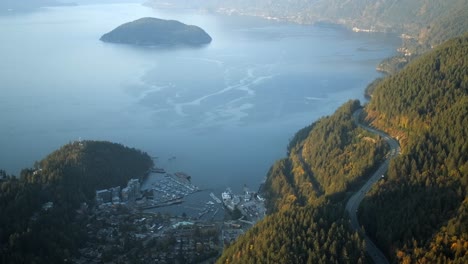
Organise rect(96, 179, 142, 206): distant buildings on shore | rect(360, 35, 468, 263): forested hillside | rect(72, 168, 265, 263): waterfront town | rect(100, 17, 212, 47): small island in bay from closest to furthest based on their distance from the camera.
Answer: rect(360, 35, 468, 263): forested hillside
rect(72, 168, 265, 263): waterfront town
rect(96, 179, 142, 206): distant buildings on shore
rect(100, 17, 212, 47): small island in bay

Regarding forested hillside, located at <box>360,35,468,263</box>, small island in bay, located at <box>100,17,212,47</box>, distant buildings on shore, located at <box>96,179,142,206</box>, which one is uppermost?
forested hillside, located at <box>360,35,468,263</box>

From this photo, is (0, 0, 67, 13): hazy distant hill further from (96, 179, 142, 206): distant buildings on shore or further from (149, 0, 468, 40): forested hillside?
(96, 179, 142, 206): distant buildings on shore

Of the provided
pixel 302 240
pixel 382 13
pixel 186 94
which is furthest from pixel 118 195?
pixel 382 13

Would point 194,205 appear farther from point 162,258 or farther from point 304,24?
point 304,24

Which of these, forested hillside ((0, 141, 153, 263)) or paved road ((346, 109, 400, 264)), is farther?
forested hillside ((0, 141, 153, 263))

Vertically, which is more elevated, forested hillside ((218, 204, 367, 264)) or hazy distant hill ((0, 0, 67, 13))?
forested hillside ((218, 204, 367, 264))

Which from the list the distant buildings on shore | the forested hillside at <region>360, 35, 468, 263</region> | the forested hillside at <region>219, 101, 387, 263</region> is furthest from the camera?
the distant buildings on shore

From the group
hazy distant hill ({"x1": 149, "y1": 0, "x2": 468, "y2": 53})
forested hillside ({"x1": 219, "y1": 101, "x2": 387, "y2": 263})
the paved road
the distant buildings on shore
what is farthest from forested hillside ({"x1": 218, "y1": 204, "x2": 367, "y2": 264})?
hazy distant hill ({"x1": 149, "y1": 0, "x2": 468, "y2": 53})

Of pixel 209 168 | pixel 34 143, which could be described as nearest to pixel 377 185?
pixel 209 168
